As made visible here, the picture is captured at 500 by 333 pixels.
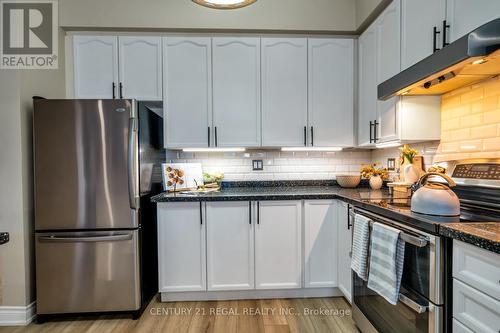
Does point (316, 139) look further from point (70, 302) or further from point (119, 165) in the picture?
point (70, 302)

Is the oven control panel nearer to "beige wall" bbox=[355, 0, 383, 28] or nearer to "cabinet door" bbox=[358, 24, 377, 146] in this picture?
"cabinet door" bbox=[358, 24, 377, 146]

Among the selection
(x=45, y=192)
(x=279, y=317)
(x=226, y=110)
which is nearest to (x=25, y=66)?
(x=45, y=192)

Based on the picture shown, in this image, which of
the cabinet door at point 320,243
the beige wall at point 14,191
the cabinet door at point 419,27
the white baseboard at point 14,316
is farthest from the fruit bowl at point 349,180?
the white baseboard at point 14,316

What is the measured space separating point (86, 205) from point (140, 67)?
135 cm

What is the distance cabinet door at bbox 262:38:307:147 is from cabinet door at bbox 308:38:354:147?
0.08 m

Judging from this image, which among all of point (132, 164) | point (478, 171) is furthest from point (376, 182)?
point (132, 164)

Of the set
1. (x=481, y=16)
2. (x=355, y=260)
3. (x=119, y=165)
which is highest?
(x=481, y=16)

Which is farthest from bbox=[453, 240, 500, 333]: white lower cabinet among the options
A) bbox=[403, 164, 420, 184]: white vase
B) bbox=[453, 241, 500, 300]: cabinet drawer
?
bbox=[403, 164, 420, 184]: white vase

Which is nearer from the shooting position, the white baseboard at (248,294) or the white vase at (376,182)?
the white baseboard at (248,294)

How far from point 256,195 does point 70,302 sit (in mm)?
1647

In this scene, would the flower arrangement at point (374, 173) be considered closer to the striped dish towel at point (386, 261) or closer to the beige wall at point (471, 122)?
the beige wall at point (471, 122)

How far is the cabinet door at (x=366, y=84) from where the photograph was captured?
238 cm

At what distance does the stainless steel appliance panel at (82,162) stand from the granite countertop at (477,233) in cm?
A: 194

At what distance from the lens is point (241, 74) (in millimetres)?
2633
